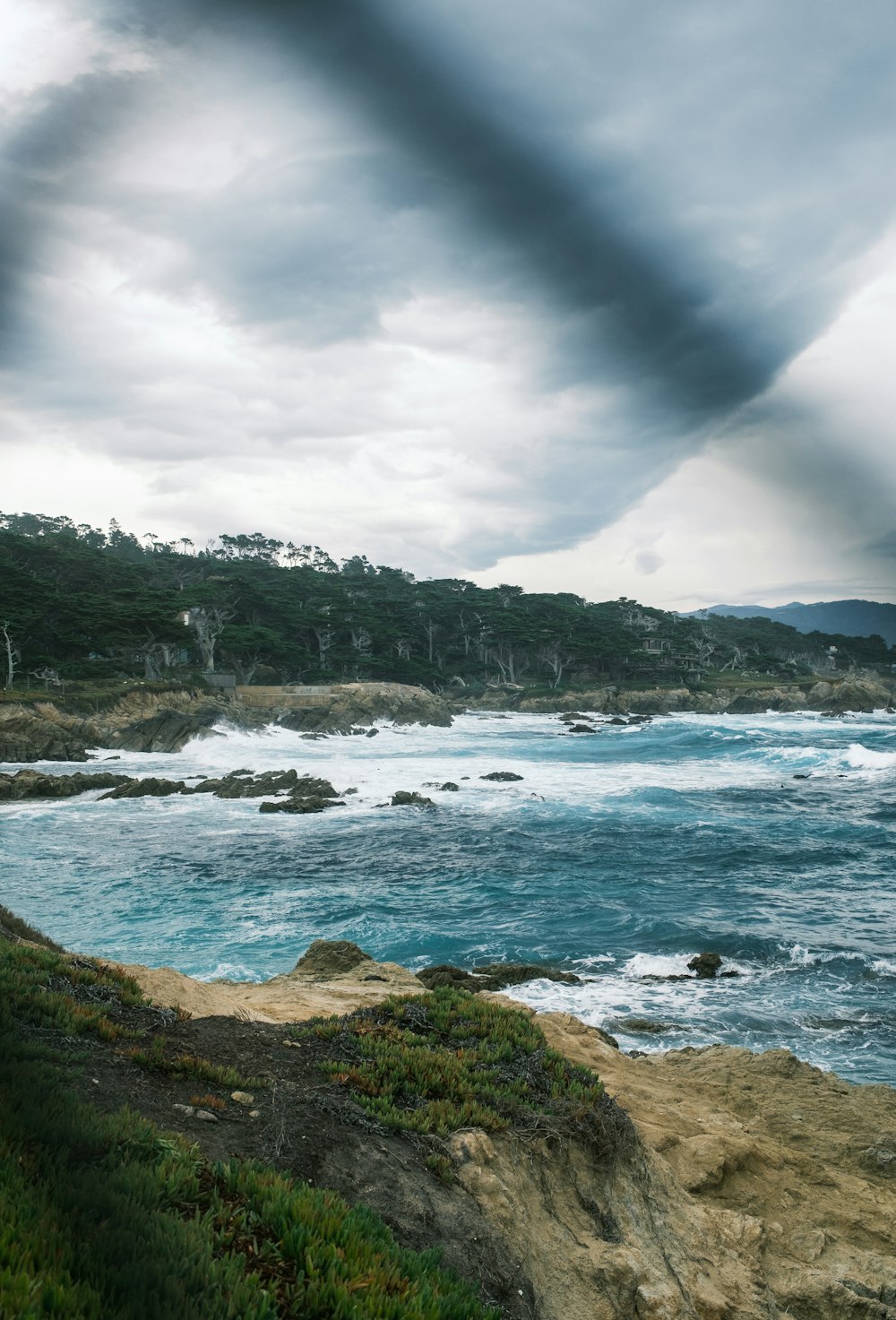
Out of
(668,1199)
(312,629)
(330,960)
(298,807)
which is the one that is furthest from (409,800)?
(312,629)

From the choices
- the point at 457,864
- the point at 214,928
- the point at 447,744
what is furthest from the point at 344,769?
the point at 214,928

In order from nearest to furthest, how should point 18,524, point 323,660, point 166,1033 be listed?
point 166,1033 < point 323,660 < point 18,524

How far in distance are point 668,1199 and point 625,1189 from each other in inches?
18.2

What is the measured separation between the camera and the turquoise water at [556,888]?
41.9 ft

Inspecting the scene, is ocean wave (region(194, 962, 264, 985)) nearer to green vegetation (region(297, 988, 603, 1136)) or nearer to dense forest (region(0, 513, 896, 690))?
green vegetation (region(297, 988, 603, 1136))

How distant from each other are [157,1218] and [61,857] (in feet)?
68.8

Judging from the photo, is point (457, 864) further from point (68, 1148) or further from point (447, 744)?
point (447, 744)

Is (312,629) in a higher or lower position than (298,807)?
higher

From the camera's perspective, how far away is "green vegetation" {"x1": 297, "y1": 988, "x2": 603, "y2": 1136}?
220 inches

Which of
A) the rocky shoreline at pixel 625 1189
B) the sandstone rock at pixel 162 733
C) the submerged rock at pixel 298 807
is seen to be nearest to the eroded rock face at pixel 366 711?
the sandstone rock at pixel 162 733

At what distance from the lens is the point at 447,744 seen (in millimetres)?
52406

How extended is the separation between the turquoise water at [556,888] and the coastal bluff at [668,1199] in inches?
120

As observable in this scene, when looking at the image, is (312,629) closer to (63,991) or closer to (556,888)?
(556,888)

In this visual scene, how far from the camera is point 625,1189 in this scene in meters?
5.62
